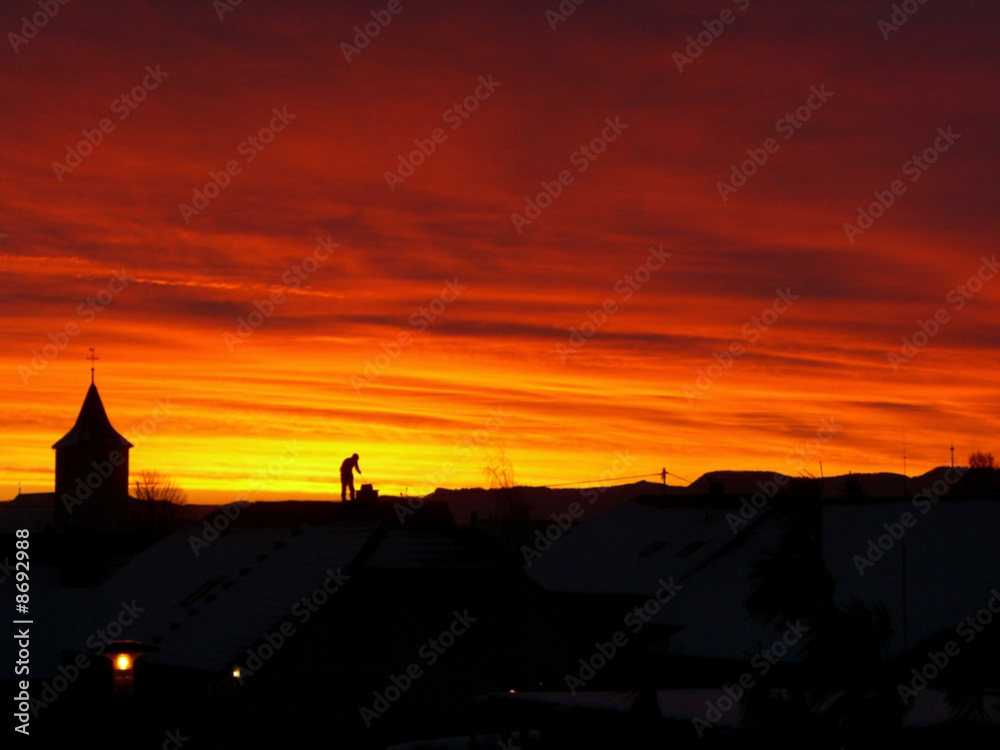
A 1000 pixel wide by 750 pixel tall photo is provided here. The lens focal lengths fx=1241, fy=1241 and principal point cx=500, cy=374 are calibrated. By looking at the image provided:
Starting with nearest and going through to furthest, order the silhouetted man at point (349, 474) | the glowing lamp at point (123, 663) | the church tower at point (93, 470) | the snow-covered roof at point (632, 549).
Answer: the glowing lamp at point (123, 663), the silhouetted man at point (349, 474), the snow-covered roof at point (632, 549), the church tower at point (93, 470)

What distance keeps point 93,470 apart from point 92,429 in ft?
13.7

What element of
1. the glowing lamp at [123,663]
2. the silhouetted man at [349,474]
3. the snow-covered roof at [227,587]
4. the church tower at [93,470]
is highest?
the church tower at [93,470]

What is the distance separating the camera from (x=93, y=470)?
108 m

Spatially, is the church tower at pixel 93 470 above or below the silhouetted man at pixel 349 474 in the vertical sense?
above

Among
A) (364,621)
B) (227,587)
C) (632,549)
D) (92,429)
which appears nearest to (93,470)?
(92,429)

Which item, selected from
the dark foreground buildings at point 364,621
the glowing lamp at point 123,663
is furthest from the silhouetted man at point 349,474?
the glowing lamp at point 123,663

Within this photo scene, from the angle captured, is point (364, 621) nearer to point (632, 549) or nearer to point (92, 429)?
point (632, 549)

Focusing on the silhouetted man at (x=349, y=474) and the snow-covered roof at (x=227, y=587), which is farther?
the silhouetted man at (x=349, y=474)

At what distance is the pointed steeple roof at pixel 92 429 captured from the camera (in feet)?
358

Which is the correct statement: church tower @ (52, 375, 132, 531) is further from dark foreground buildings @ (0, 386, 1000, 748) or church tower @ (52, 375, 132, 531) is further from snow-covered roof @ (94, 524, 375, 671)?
snow-covered roof @ (94, 524, 375, 671)

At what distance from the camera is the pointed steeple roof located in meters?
109

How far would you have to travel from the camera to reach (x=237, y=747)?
87.8 feet

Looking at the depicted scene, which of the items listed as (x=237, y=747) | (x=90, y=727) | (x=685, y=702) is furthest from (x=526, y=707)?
(x=90, y=727)

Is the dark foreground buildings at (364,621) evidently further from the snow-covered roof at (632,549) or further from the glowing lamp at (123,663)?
the snow-covered roof at (632,549)
